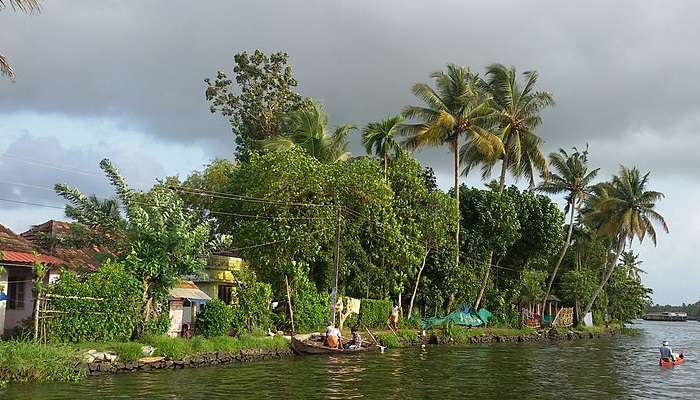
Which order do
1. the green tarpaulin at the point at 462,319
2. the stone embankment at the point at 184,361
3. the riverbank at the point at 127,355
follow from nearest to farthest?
the riverbank at the point at 127,355, the stone embankment at the point at 184,361, the green tarpaulin at the point at 462,319

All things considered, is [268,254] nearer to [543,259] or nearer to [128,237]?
[128,237]

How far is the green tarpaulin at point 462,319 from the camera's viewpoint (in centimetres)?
4616

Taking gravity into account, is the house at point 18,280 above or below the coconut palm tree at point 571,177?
below

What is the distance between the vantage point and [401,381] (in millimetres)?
23359

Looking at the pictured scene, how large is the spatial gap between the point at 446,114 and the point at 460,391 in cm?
2782

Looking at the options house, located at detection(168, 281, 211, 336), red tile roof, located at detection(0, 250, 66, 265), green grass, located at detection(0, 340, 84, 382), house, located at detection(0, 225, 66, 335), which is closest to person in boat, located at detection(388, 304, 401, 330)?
house, located at detection(168, 281, 211, 336)

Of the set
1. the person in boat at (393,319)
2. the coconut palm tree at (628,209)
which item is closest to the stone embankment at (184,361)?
the person in boat at (393,319)

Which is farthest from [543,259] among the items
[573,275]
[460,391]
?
[460,391]

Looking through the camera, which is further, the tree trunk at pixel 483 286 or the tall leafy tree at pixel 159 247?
the tree trunk at pixel 483 286

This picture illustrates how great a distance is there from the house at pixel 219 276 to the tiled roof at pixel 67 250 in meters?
8.08

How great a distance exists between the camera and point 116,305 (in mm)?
25812

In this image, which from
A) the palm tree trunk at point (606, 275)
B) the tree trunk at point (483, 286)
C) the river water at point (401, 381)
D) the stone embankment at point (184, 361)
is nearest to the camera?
the river water at point (401, 381)

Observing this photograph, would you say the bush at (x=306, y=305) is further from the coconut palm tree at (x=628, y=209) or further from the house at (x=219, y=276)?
the coconut palm tree at (x=628, y=209)

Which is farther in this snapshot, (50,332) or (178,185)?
(178,185)
